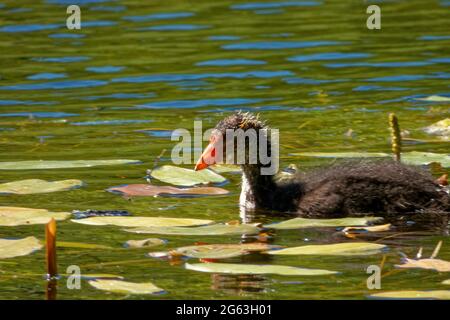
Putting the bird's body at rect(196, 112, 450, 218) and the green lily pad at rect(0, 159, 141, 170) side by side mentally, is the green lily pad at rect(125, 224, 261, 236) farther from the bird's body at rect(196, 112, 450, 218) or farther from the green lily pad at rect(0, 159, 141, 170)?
the green lily pad at rect(0, 159, 141, 170)

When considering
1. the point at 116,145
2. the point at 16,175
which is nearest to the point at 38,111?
the point at 116,145

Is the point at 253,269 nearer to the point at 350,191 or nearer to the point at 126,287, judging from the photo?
the point at 126,287

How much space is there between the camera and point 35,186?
9594 mm

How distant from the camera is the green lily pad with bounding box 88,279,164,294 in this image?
22.8 feet

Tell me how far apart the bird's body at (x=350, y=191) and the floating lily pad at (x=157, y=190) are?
0.31m

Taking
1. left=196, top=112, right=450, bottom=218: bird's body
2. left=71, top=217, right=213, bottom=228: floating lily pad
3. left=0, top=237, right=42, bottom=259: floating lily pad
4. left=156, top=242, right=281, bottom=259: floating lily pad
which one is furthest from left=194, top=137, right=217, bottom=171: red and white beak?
left=0, top=237, right=42, bottom=259: floating lily pad

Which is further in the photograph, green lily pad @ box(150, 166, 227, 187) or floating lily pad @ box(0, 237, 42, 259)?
green lily pad @ box(150, 166, 227, 187)

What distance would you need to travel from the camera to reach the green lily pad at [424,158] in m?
10.1

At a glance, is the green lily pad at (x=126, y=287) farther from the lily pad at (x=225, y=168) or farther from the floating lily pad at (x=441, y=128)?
the floating lily pad at (x=441, y=128)

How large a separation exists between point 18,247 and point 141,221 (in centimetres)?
91

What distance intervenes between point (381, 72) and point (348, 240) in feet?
24.6

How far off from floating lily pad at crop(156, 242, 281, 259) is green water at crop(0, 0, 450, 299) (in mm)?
89

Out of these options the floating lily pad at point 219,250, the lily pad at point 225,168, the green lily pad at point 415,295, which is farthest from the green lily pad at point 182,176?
the green lily pad at point 415,295

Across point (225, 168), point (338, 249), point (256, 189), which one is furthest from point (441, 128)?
point (338, 249)
